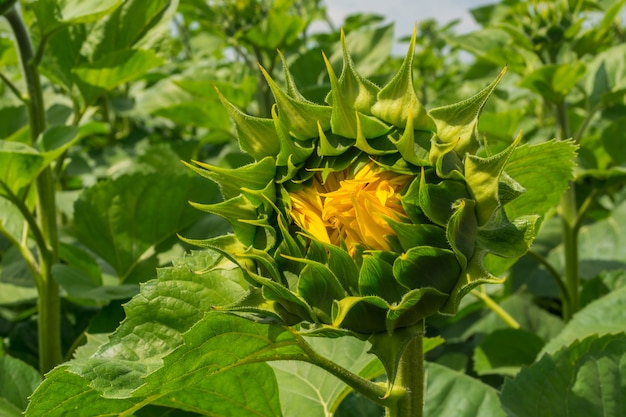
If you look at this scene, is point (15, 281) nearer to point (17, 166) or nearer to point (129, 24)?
point (17, 166)

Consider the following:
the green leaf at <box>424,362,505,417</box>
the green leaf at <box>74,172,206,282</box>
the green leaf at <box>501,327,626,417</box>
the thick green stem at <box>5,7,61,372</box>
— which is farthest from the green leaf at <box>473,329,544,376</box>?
the thick green stem at <box>5,7,61,372</box>

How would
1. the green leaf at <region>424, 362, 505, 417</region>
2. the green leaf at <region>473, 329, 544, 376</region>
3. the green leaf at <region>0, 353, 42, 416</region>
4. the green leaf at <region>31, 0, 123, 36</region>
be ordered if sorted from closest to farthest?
the green leaf at <region>424, 362, 505, 417</region>, the green leaf at <region>0, 353, 42, 416</region>, the green leaf at <region>31, 0, 123, 36</region>, the green leaf at <region>473, 329, 544, 376</region>

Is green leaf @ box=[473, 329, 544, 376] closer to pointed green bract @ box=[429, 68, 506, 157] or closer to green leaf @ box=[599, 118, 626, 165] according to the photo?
green leaf @ box=[599, 118, 626, 165]

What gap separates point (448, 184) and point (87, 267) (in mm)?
1430

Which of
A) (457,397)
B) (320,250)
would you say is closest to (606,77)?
(457,397)

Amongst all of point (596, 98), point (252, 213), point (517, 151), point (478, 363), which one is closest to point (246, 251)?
point (252, 213)

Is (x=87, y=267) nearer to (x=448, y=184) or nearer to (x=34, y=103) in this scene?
(x=34, y=103)

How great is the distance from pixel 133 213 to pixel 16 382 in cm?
56

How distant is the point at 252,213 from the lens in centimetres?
117

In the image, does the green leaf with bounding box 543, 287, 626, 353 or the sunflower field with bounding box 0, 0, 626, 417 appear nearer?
the sunflower field with bounding box 0, 0, 626, 417

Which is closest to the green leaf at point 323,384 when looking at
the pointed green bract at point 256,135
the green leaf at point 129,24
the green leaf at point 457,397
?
the green leaf at point 457,397

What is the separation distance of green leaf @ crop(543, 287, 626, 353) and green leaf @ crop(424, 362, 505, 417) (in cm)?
27

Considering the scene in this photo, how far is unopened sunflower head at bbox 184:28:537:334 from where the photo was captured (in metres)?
1.06

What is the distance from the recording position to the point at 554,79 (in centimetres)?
249
